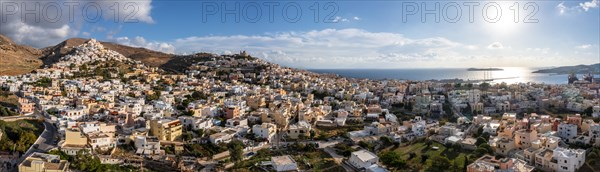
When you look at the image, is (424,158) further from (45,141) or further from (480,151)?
(45,141)

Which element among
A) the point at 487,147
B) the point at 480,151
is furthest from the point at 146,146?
the point at 487,147

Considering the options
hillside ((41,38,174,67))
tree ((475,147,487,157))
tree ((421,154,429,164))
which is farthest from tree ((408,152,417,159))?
hillside ((41,38,174,67))

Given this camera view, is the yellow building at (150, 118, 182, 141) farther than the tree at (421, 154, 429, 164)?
Yes

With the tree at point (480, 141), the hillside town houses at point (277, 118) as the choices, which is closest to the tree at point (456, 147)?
the hillside town houses at point (277, 118)

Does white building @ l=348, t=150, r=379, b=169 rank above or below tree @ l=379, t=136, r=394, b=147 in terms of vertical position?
below

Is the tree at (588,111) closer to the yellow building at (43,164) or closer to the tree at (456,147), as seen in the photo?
the tree at (456,147)

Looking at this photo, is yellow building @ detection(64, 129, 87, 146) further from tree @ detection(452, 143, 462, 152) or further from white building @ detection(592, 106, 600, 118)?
white building @ detection(592, 106, 600, 118)
